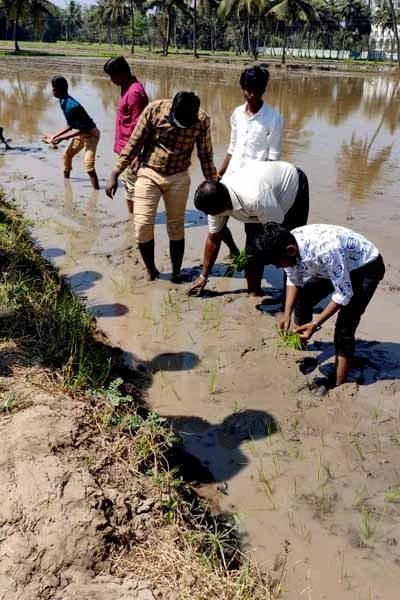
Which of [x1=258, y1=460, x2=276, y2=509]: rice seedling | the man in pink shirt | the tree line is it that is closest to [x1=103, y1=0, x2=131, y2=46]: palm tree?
the tree line

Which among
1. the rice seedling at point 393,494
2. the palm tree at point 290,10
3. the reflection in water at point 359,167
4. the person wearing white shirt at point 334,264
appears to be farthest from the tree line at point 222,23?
the rice seedling at point 393,494

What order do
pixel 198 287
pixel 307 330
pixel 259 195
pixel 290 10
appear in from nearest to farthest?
pixel 307 330
pixel 259 195
pixel 198 287
pixel 290 10

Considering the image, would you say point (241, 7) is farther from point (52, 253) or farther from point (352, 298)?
point (352, 298)

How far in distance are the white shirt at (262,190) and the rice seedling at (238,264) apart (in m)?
1.00

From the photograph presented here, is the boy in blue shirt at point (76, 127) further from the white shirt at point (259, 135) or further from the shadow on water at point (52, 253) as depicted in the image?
the white shirt at point (259, 135)

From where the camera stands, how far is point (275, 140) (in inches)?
171

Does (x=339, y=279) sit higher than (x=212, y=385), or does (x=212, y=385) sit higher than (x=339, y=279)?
(x=339, y=279)

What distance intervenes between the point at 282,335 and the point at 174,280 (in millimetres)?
1452

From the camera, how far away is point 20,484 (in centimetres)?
228

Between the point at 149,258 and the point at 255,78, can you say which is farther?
the point at 149,258

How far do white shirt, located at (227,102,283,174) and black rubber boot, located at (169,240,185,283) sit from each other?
34.3 inches

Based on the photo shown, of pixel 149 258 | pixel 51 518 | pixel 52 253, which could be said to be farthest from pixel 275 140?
pixel 51 518

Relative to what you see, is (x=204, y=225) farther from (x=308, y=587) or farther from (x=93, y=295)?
(x=308, y=587)

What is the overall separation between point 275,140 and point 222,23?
210 ft
